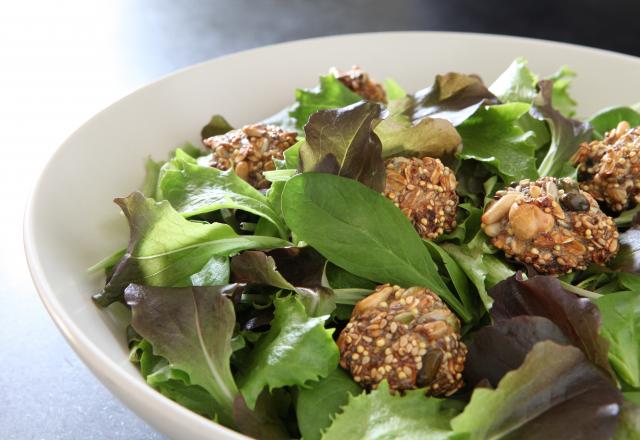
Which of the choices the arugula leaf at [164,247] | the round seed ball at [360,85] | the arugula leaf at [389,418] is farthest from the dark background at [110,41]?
the arugula leaf at [389,418]

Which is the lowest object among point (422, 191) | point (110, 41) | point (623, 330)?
point (110, 41)

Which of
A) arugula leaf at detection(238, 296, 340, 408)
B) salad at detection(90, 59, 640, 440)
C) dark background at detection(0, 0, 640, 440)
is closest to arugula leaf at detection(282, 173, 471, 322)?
salad at detection(90, 59, 640, 440)

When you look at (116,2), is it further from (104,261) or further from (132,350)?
(132,350)

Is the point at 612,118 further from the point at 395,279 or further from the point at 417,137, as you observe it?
the point at 395,279

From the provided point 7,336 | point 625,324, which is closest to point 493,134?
point 625,324

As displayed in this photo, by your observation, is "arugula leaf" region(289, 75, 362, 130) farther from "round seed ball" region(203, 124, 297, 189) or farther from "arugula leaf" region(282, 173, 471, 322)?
"arugula leaf" region(282, 173, 471, 322)

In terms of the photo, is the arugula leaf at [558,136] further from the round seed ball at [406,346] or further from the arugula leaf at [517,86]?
the round seed ball at [406,346]

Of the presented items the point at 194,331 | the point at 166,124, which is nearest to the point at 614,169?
the point at 194,331
